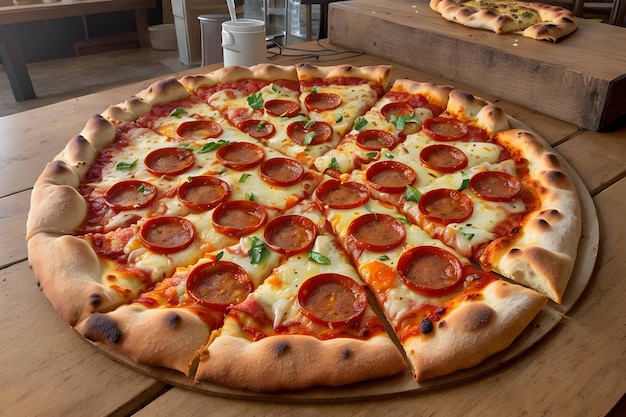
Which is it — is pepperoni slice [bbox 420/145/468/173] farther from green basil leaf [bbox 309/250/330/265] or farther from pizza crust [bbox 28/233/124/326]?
pizza crust [bbox 28/233/124/326]

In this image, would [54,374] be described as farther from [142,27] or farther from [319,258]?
[142,27]

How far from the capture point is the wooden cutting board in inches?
116

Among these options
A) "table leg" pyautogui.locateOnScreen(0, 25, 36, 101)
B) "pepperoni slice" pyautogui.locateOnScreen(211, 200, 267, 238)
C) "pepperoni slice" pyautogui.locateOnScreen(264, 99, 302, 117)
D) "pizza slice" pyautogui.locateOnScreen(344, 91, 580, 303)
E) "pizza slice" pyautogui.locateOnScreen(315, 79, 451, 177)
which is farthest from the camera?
"table leg" pyautogui.locateOnScreen(0, 25, 36, 101)

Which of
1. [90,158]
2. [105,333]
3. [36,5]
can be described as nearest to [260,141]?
[90,158]

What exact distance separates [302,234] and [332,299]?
44 centimetres

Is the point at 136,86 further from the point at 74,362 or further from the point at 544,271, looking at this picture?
the point at 544,271

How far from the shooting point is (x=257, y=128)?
302 cm

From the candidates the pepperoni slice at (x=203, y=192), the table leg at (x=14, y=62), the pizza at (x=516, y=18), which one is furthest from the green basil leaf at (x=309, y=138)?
the table leg at (x=14, y=62)

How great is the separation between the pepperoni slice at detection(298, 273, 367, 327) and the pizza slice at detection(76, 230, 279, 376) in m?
0.21

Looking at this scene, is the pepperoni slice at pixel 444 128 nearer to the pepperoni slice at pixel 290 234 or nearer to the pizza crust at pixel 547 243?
the pizza crust at pixel 547 243

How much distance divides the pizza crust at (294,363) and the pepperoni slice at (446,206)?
0.80 meters

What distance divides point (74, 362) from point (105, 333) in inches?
4.6

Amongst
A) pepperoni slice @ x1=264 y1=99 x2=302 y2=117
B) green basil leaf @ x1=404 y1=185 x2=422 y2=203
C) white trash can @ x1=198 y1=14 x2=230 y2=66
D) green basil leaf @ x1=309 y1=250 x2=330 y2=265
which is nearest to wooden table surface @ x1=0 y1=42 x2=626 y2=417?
green basil leaf @ x1=309 y1=250 x2=330 y2=265

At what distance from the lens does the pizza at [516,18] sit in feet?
11.5
